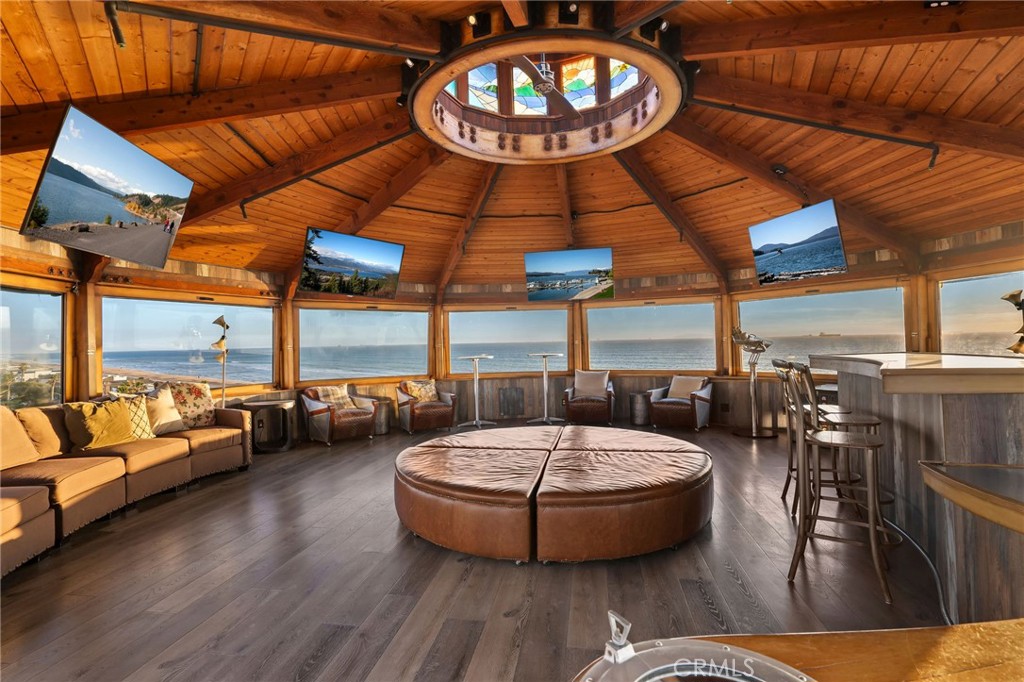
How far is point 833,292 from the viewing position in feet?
23.3

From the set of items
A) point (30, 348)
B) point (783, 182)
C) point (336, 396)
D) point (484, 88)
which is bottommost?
point (336, 396)

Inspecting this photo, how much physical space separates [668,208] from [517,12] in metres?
4.52

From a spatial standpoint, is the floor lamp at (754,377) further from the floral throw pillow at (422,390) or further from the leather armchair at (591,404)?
the floral throw pillow at (422,390)

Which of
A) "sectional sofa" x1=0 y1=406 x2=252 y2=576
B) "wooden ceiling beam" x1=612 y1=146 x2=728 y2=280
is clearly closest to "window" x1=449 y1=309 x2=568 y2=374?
"wooden ceiling beam" x1=612 y1=146 x2=728 y2=280

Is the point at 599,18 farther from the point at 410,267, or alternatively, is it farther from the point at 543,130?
the point at 410,267

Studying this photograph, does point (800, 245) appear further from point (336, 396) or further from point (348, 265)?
point (336, 396)

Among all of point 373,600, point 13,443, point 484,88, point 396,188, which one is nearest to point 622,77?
point 484,88

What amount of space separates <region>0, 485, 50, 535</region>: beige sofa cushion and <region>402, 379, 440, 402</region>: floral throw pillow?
4.94 m

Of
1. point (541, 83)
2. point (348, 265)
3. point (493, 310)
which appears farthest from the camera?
point (493, 310)

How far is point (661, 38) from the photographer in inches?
127

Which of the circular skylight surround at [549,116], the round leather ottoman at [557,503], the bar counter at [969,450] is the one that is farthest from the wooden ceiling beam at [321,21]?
the bar counter at [969,450]

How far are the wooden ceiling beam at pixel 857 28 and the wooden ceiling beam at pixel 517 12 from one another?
48.1 inches

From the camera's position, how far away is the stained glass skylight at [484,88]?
5031mm

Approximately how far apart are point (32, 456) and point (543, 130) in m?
5.49
